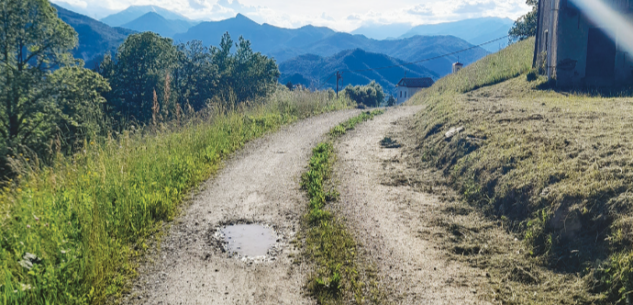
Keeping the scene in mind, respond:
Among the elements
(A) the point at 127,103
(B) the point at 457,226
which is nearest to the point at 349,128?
(B) the point at 457,226

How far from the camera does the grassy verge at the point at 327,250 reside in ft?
13.1

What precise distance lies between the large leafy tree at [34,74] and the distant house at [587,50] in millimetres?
22172

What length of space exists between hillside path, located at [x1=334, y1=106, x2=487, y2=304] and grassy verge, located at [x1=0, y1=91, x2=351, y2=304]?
279 cm

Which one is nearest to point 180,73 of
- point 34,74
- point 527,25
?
point 34,74

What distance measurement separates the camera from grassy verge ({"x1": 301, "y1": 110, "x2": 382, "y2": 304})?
4.00 meters

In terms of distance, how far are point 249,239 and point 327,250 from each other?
1.11 m

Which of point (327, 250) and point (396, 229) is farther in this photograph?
point (396, 229)

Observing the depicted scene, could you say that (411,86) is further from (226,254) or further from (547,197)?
(226,254)

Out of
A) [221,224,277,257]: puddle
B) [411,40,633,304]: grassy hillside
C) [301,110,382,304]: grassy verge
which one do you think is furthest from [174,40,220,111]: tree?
[221,224,277,257]: puddle

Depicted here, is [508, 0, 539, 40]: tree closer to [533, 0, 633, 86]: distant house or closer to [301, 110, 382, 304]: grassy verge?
[533, 0, 633, 86]: distant house

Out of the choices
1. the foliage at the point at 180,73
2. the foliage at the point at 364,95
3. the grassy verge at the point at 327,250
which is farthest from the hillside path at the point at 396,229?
the foliage at the point at 364,95

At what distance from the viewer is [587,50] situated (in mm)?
14703

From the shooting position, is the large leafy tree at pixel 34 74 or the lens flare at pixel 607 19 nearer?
the lens flare at pixel 607 19

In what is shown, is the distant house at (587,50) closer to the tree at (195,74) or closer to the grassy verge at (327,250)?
the grassy verge at (327,250)
